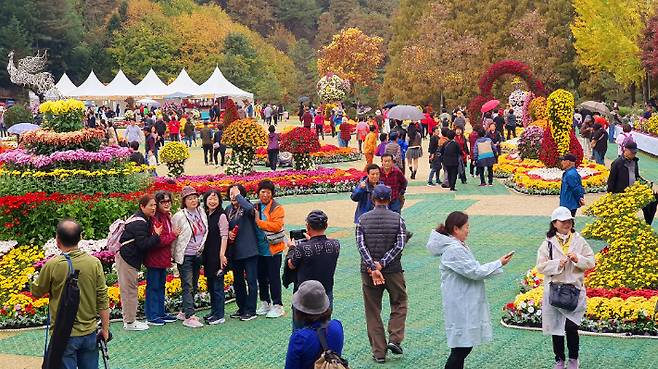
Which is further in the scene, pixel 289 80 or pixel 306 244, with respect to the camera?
pixel 289 80

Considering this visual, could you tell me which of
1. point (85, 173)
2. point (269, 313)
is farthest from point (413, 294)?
point (85, 173)

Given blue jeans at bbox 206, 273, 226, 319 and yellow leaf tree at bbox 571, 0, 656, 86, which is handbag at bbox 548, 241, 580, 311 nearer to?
blue jeans at bbox 206, 273, 226, 319

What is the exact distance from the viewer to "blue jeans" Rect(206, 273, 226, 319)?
1095 cm

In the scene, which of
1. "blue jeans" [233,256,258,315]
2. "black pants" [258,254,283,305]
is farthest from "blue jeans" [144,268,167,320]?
"black pants" [258,254,283,305]

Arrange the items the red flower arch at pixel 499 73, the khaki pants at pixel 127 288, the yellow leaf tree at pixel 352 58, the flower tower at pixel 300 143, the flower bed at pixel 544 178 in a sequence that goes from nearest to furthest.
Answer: the khaki pants at pixel 127 288 → the flower bed at pixel 544 178 → the flower tower at pixel 300 143 → the red flower arch at pixel 499 73 → the yellow leaf tree at pixel 352 58

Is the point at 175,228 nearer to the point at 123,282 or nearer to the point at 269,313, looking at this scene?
the point at 123,282

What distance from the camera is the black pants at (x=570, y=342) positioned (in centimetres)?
848

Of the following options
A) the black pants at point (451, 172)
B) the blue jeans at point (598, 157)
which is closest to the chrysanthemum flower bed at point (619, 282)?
the black pants at point (451, 172)

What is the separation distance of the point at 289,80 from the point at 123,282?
69866 mm

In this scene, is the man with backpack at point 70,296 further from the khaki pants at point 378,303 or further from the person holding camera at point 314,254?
the khaki pants at point 378,303

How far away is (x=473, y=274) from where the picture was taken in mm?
7762

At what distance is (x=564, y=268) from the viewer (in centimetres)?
848

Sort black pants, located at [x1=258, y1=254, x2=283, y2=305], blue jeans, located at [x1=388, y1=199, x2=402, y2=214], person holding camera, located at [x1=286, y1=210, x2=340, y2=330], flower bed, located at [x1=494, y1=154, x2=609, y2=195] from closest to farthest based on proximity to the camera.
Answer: person holding camera, located at [x1=286, y1=210, x2=340, y2=330] → black pants, located at [x1=258, y1=254, x2=283, y2=305] → blue jeans, located at [x1=388, y1=199, x2=402, y2=214] → flower bed, located at [x1=494, y1=154, x2=609, y2=195]

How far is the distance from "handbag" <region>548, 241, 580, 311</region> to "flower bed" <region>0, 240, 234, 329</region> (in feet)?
16.4
